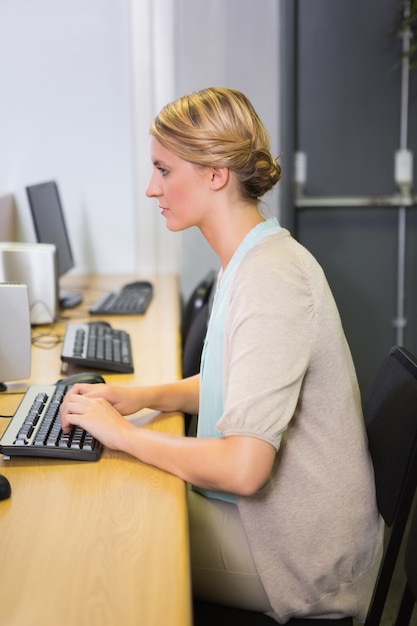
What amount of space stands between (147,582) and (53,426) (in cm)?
55

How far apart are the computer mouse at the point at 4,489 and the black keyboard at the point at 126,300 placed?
5.32 feet

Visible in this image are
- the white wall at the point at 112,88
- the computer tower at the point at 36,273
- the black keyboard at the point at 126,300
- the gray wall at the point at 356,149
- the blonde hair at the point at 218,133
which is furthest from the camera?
the gray wall at the point at 356,149

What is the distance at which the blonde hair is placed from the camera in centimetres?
136

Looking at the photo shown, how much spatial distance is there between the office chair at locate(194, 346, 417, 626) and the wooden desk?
27 cm

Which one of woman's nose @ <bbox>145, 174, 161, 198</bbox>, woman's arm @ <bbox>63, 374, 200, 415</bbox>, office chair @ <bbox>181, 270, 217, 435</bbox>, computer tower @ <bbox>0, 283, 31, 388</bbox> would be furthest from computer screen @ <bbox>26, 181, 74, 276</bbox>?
woman's nose @ <bbox>145, 174, 161, 198</bbox>

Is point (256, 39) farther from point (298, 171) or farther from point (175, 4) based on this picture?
point (298, 171)

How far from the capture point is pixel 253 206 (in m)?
A: 1.44

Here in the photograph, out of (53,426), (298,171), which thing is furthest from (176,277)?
(53,426)

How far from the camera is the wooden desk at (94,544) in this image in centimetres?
92

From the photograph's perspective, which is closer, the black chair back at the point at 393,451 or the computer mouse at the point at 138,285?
the black chair back at the point at 393,451

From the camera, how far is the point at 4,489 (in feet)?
4.04

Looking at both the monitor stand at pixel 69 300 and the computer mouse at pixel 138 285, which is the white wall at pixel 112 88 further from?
the monitor stand at pixel 69 300

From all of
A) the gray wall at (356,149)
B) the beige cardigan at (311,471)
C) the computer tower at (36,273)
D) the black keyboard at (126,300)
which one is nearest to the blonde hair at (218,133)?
the beige cardigan at (311,471)

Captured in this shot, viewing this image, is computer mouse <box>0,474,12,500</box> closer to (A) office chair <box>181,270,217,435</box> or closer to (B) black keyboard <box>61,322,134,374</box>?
(A) office chair <box>181,270,217,435</box>
